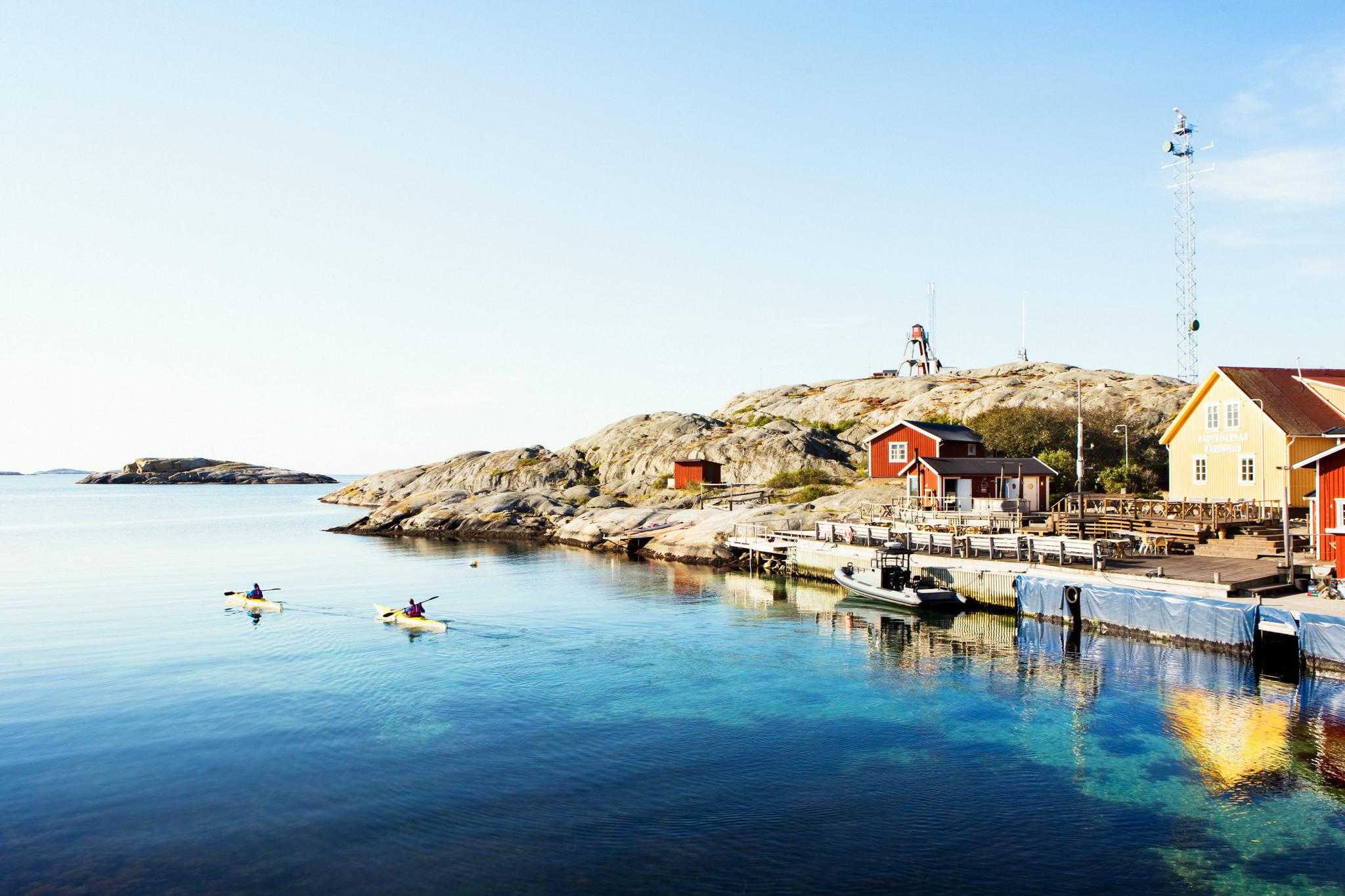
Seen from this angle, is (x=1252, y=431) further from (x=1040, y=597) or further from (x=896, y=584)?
(x=896, y=584)

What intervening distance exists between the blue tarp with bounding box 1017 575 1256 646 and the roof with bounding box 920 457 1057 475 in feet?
79.7

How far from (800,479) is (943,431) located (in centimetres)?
2015

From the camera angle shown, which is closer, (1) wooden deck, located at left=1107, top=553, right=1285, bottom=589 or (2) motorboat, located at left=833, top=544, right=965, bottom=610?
(1) wooden deck, located at left=1107, top=553, right=1285, bottom=589

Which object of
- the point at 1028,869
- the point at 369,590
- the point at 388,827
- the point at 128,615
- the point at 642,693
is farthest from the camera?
the point at 369,590

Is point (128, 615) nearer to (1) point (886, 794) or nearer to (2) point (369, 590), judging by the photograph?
(2) point (369, 590)

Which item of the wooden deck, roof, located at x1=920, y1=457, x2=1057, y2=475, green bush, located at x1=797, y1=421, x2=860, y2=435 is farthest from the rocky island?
the wooden deck

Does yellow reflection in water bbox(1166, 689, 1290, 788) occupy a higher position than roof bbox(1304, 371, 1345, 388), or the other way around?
roof bbox(1304, 371, 1345, 388)

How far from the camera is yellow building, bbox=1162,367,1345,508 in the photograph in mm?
46844

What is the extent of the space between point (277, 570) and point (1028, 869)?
63.0 meters

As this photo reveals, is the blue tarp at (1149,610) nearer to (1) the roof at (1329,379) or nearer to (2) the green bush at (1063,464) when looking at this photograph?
(1) the roof at (1329,379)

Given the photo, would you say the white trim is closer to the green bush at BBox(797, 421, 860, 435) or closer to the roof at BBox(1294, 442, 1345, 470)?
the roof at BBox(1294, 442, 1345, 470)

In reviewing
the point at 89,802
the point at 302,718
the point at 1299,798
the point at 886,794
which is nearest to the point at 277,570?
the point at 302,718

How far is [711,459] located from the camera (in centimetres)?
10106

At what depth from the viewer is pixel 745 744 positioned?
2388cm
